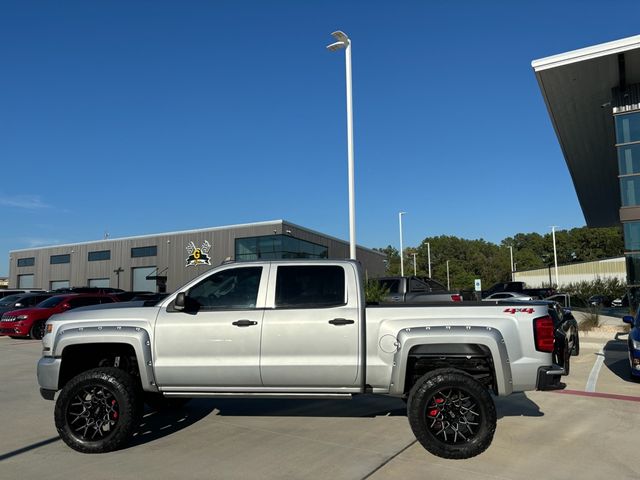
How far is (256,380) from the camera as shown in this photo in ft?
18.1

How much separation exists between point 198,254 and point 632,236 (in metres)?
33.2

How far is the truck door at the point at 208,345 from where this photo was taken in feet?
18.1

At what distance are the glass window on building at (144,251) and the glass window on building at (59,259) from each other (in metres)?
10.2

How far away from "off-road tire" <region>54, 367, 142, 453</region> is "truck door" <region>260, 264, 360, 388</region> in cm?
149

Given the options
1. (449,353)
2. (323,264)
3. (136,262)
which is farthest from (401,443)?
(136,262)

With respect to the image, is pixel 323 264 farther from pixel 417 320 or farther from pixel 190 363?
pixel 190 363

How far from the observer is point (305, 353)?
5.46 meters

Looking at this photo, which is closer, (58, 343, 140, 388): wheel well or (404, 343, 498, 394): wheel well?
(404, 343, 498, 394): wheel well

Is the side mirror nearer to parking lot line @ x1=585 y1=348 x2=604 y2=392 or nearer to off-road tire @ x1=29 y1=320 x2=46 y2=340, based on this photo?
parking lot line @ x1=585 y1=348 x2=604 y2=392

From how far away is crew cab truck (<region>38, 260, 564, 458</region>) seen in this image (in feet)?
17.2

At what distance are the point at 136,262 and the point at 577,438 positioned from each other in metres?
47.0

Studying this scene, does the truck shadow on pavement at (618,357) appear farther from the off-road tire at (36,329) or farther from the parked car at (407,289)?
the off-road tire at (36,329)

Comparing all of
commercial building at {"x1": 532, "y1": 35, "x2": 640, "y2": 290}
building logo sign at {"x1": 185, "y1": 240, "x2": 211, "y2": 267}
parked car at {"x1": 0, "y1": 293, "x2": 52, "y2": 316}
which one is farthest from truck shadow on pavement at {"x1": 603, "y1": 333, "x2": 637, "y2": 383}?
building logo sign at {"x1": 185, "y1": 240, "x2": 211, "y2": 267}

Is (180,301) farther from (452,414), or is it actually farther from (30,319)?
(30,319)
